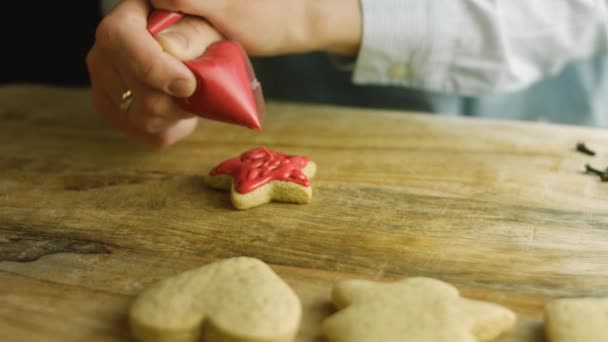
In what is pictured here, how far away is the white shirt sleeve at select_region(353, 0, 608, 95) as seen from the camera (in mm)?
1171

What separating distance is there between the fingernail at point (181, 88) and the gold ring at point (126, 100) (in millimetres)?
165

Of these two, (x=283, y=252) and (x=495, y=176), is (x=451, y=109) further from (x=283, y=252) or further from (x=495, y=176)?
(x=283, y=252)

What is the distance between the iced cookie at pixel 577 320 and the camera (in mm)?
627

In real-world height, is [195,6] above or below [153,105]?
above

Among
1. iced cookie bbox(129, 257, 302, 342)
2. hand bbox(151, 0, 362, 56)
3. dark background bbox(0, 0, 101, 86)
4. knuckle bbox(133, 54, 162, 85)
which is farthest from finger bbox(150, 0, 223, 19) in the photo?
dark background bbox(0, 0, 101, 86)

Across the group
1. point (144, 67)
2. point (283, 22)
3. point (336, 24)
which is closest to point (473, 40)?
point (336, 24)

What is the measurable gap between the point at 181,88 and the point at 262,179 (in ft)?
0.55

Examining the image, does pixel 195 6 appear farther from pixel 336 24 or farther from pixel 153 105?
pixel 336 24

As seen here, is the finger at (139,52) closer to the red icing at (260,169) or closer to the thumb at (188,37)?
the thumb at (188,37)

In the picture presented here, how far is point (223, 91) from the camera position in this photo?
877mm

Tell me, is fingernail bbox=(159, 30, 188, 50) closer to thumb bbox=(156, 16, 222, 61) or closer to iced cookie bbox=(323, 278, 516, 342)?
thumb bbox=(156, 16, 222, 61)

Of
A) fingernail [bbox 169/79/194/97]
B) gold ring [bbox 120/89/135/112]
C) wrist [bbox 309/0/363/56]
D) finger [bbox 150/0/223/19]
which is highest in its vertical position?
finger [bbox 150/0/223/19]

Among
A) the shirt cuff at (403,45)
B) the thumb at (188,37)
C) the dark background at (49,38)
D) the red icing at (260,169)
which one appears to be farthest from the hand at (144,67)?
the dark background at (49,38)

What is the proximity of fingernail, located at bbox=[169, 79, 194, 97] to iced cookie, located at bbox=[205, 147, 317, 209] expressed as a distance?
136 millimetres
